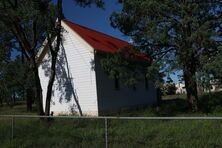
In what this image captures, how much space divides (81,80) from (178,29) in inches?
309

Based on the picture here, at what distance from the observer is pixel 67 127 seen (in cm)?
1066

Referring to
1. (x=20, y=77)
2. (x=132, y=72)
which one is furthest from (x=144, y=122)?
(x=20, y=77)

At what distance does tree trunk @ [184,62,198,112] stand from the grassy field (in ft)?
29.9

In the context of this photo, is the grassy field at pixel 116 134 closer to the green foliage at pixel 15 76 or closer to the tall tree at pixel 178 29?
the tall tree at pixel 178 29

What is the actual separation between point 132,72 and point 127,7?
13.0 ft

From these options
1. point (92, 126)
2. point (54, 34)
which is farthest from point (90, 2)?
point (92, 126)

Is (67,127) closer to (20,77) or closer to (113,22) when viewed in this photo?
(113,22)

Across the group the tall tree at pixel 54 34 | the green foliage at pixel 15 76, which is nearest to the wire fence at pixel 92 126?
the tall tree at pixel 54 34

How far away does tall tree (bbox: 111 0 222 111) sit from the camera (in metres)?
16.8

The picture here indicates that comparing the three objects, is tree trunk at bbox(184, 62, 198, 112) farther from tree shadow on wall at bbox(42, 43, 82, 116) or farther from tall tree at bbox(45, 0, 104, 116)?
tree shadow on wall at bbox(42, 43, 82, 116)

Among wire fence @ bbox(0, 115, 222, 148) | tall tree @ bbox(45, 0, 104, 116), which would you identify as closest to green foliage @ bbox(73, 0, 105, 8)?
tall tree @ bbox(45, 0, 104, 116)

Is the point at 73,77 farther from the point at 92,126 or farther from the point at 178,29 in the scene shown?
the point at 92,126

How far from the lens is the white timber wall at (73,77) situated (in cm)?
2144

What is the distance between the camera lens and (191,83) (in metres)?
18.5
